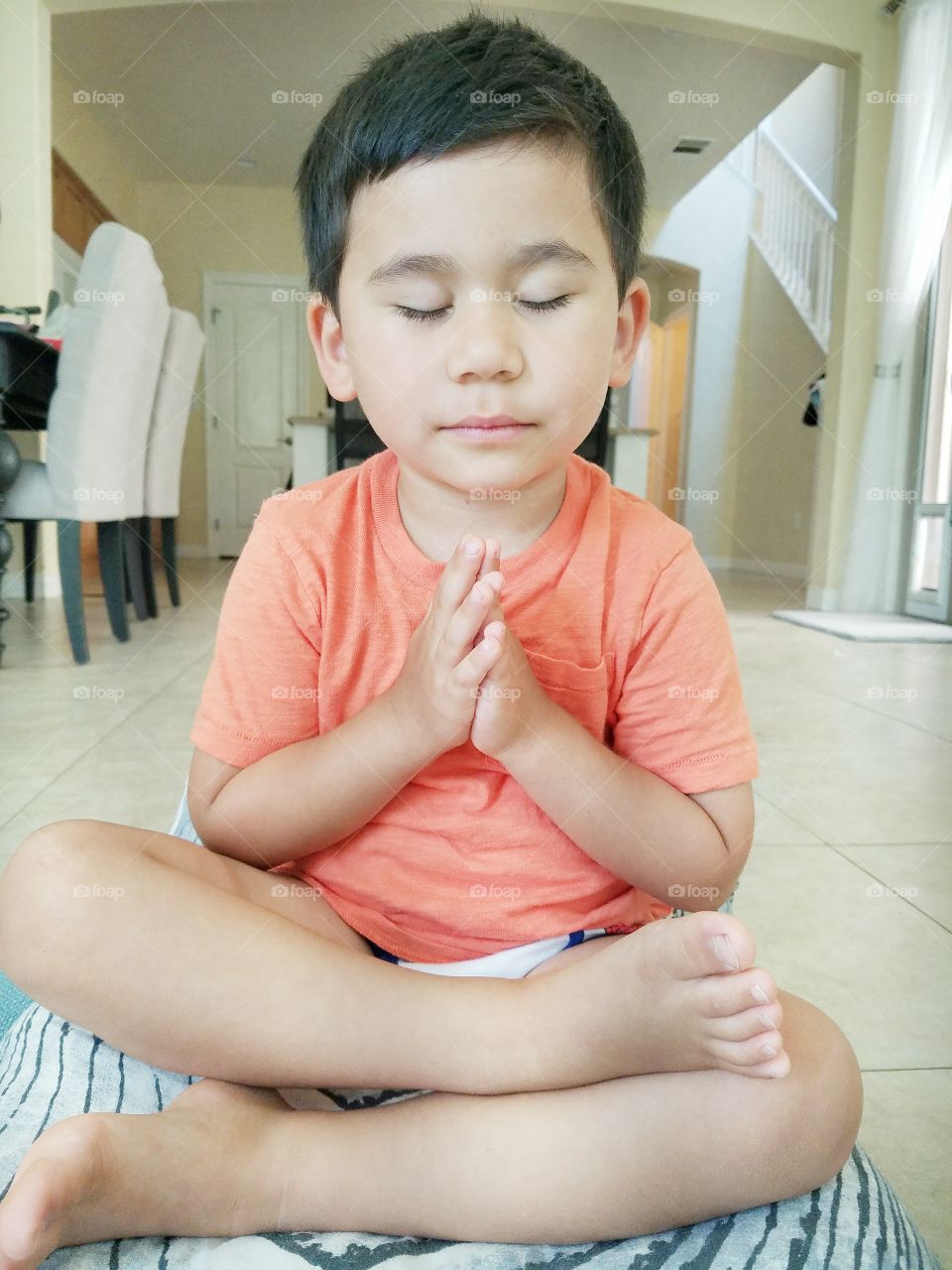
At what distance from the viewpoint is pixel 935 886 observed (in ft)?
3.51

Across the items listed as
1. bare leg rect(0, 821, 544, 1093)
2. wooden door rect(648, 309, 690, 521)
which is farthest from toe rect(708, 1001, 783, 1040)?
wooden door rect(648, 309, 690, 521)

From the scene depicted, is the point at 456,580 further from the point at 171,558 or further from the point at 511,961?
the point at 171,558

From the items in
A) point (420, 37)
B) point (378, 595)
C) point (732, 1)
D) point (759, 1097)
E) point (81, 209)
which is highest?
point (732, 1)

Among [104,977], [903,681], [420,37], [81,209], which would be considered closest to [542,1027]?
[104,977]

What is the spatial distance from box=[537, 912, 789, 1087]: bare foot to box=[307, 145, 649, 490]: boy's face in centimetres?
29

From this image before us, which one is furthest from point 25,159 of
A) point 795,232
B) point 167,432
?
point 795,232

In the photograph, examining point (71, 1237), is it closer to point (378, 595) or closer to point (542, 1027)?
point (542, 1027)

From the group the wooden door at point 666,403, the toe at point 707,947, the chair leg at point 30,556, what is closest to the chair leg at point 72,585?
the chair leg at point 30,556

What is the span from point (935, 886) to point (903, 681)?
1.40 meters

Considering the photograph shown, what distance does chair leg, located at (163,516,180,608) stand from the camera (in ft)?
11.9

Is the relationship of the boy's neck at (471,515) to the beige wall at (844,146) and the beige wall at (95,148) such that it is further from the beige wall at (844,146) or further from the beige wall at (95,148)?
the beige wall at (95,148)

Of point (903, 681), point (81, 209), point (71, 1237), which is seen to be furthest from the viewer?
point (81, 209)

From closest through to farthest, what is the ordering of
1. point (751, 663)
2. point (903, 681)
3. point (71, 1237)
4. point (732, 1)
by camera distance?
1. point (71, 1237)
2. point (903, 681)
3. point (751, 663)
4. point (732, 1)

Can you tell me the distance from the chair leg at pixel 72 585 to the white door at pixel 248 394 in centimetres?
394
